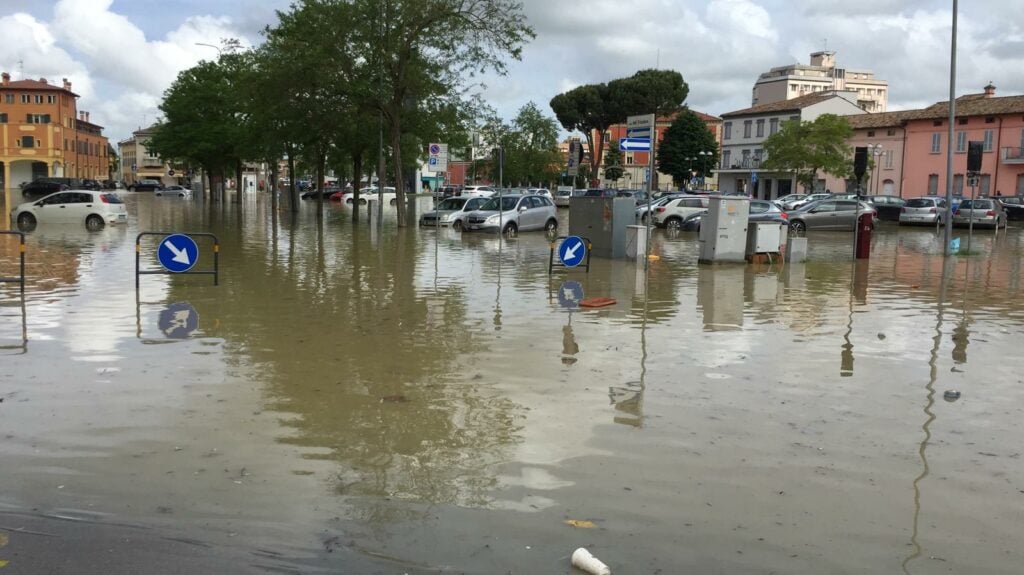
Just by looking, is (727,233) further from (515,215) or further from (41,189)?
(41,189)

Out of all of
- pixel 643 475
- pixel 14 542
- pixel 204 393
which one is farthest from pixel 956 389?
pixel 14 542

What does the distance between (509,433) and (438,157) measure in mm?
23853

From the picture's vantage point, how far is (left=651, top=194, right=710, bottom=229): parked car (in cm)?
3706

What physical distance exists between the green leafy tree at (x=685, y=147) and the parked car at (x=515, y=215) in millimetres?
65658

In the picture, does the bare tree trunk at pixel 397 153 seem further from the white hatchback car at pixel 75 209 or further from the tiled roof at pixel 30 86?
the tiled roof at pixel 30 86

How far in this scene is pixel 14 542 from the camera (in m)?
4.39

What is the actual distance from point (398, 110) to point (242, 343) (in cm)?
2555

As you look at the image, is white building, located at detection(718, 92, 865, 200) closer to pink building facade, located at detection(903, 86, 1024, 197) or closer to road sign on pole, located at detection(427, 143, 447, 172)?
pink building facade, located at detection(903, 86, 1024, 197)

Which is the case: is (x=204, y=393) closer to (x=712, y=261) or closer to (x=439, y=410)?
(x=439, y=410)

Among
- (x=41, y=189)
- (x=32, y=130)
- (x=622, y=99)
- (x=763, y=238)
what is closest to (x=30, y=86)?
(x=32, y=130)

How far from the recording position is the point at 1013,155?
60.6 m

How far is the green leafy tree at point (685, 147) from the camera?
3775 inches

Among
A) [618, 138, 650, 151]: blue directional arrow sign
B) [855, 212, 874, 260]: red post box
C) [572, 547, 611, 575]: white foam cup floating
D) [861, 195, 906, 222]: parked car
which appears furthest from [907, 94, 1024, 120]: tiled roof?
[572, 547, 611, 575]: white foam cup floating

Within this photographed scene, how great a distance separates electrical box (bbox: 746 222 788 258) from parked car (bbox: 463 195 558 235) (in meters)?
12.1
